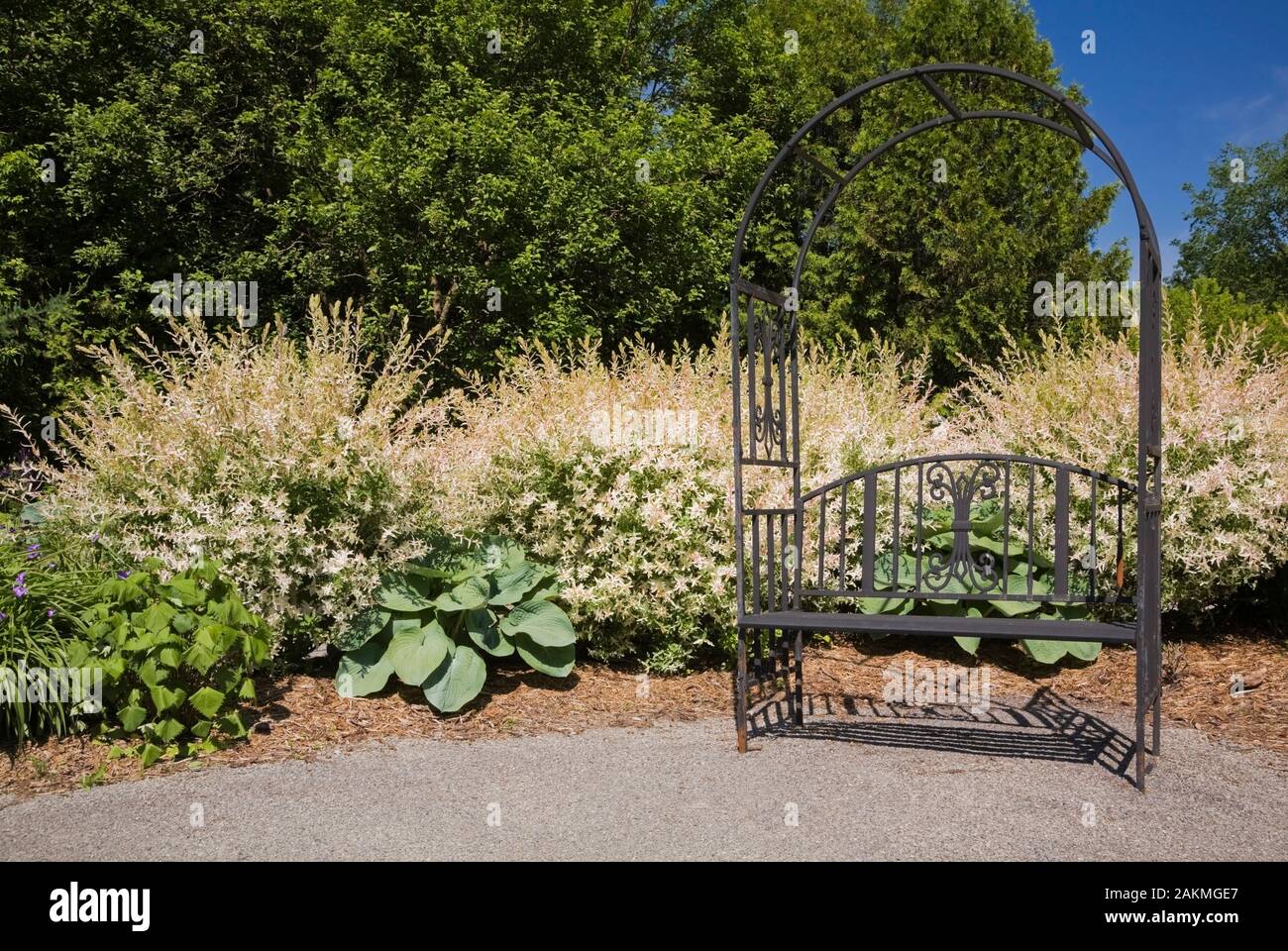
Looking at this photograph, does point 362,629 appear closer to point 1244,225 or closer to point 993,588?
point 993,588

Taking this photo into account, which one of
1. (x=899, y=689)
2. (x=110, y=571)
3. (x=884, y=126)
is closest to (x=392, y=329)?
(x=884, y=126)

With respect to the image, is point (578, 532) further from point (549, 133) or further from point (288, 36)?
point (288, 36)

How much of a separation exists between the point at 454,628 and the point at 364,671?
0.49 meters

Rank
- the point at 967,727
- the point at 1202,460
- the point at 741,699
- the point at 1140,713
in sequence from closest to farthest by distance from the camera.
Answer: the point at 1140,713, the point at 741,699, the point at 967,727, the point at 1202,460

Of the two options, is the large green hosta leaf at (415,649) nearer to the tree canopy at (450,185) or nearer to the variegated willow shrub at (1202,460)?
the variegated willow shrub at (1202,460)

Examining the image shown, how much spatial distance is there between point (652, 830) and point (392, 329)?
9.78 metres

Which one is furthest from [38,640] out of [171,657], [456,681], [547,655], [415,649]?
[547,655]

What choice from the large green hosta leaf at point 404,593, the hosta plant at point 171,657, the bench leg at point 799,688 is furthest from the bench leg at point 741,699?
the hosta plant at point 171,657

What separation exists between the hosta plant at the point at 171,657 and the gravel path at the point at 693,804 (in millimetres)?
286

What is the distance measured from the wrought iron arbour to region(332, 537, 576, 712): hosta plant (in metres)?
1.07

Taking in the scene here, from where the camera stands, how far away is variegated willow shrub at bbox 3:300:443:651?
461 cm

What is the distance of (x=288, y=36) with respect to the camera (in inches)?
549

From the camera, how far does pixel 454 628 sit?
16.6 feet

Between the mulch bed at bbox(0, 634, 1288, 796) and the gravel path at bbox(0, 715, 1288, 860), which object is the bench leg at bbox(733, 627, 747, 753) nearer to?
the gravel path at bbox(0, 715, 1288, 860)
